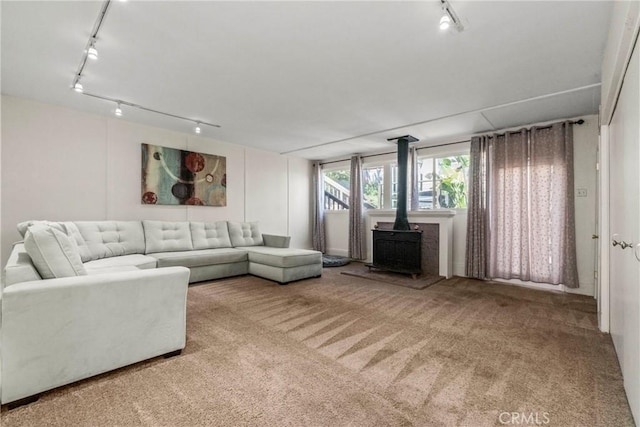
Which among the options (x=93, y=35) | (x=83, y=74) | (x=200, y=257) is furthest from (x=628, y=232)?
(x=83, y=74)

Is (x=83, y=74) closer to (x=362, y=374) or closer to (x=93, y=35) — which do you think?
(x=93, y=35)

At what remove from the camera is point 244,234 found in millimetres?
5102

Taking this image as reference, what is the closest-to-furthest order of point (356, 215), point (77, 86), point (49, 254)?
point (49, 254)
point (77, 86)
point (356, 215)

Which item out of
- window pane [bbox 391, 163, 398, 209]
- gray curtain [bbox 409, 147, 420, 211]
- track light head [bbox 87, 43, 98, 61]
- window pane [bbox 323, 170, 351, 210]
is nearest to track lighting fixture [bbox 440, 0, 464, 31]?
track light head [bbox 87, 43, 98, 61]

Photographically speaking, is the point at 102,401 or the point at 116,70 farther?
the point at 116,70

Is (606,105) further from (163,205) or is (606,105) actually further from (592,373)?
(163,205)

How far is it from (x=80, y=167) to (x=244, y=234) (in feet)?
8.17

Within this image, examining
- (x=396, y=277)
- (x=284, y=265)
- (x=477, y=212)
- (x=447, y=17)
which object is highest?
(x=447, y=17)

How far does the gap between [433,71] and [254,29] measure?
1.65 meters

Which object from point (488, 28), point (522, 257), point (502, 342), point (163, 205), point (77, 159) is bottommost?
point (502, 342)

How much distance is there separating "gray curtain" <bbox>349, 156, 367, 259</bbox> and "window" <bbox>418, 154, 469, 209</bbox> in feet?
4.14

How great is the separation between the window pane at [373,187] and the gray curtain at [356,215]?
193mm

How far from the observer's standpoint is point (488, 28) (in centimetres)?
202

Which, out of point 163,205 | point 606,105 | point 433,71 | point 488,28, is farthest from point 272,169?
point 606,105
